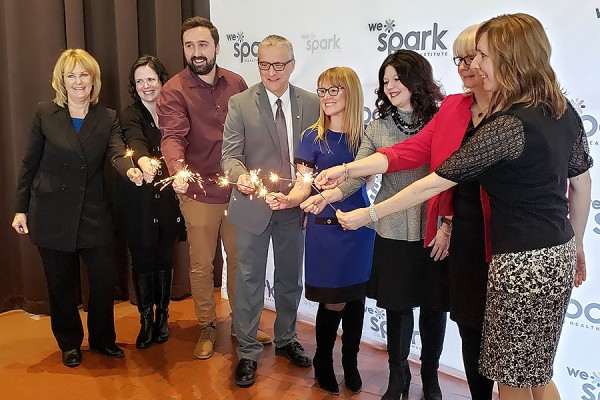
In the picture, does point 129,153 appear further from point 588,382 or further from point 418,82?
point 588,382

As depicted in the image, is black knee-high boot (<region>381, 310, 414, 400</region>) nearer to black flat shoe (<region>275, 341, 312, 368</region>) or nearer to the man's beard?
black flat shoe (<region>275, 341, 312, 368</region>)

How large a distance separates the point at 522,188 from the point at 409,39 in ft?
5.28

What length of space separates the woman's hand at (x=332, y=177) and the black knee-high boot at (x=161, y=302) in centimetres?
154

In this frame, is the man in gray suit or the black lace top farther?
the man in gray suit

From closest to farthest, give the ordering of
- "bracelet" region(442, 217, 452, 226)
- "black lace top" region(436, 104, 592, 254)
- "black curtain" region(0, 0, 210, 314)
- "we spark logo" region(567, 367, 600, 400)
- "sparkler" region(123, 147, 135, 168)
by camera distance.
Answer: "black lace top" region(436, 104, 592, 254), "bracelet" region(442, 217, 452, 226), "we spark logo" region(567, 367, 600, 400), "sparkler" region(123, 147, 135, 168), "black curtain" region(0, 0, 210, 314)

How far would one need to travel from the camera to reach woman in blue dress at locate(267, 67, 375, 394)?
8.75 feet

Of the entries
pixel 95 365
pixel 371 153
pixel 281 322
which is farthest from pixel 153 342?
pixel 371 153

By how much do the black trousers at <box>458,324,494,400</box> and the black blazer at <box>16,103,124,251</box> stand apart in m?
1.96

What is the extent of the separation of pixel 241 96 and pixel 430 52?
3.34 feet

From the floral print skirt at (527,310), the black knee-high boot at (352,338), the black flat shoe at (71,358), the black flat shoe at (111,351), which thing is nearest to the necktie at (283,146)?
the black knee-high boot at (352,338)

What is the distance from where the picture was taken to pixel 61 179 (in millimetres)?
3088

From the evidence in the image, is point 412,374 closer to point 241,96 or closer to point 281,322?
point 281,322

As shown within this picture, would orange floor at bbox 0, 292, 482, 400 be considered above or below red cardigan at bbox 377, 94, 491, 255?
below

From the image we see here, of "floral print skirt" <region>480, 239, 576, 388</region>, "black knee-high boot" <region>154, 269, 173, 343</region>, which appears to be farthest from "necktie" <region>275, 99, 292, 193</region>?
"floral print skirt" <region>480, 239, 576, 388</region>
